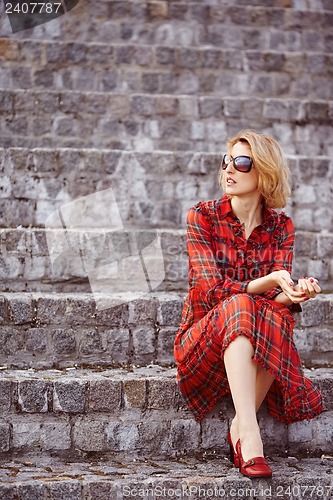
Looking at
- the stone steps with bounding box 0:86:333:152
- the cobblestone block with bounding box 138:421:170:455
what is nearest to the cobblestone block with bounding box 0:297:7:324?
the cobblestone block with bounding box 138:421:170:455

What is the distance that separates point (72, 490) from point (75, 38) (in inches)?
216

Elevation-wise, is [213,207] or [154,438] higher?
[213,207]

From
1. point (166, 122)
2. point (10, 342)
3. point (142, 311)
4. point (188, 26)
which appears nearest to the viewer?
point (10, 342)

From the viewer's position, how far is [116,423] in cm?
309

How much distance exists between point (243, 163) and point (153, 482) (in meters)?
1.38

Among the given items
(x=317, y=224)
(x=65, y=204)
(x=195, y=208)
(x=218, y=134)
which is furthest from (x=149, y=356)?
(x=218, y=134)

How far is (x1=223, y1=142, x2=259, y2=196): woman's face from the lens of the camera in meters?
3.08

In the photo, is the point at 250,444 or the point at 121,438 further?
the point at 121,438

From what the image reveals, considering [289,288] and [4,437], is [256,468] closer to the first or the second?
[289,288]

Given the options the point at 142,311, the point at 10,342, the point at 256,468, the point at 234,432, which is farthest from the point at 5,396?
the point at 256,468

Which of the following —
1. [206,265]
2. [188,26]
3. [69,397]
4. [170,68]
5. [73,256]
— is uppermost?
[188,26]

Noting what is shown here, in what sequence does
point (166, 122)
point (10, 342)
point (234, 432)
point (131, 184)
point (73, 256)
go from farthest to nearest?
point (166, 122), point (131, 184), point (73, 256), point (10, 342), point (234, 432)

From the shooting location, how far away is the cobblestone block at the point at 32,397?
3.09 meters

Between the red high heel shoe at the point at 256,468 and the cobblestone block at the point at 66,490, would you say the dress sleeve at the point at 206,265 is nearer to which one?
the red high heel shoe at the point at 256,468
